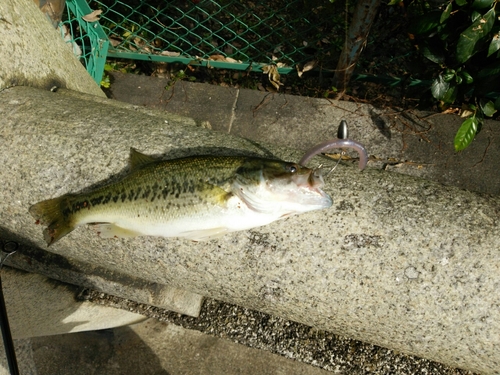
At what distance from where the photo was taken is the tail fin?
2254 millimetres

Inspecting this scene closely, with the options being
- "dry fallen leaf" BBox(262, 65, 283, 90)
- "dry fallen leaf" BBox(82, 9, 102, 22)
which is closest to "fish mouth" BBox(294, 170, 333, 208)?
"dry fallen leaf" BBox(262, 65, 283, 90)

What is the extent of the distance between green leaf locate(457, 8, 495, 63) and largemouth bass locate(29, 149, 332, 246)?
5.70ft

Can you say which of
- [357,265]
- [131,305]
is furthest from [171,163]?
[131,305]

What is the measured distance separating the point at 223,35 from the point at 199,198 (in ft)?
11.0

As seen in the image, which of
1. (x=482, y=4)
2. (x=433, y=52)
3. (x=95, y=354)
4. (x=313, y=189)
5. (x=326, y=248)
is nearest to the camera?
(x=313, y=189)

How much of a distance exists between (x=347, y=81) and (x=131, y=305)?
2.96 m

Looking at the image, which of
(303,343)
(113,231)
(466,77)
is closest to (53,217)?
(113,231)

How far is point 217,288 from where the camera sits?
7.79ft

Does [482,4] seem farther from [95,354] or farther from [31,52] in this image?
[95,354]

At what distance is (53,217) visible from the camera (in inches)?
90.4

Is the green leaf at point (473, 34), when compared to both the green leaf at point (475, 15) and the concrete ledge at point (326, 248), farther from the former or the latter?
the concrete ledge at point (326, 248)

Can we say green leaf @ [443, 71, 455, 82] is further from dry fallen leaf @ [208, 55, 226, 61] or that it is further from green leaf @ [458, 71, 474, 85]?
dry fallen leaf @ [208, 55, 226, 61]

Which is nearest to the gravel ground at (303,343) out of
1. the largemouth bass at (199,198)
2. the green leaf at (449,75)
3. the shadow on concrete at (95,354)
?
the shadow on concrete at (95,354)

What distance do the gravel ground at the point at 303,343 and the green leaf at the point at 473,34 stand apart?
2246 millimetres
